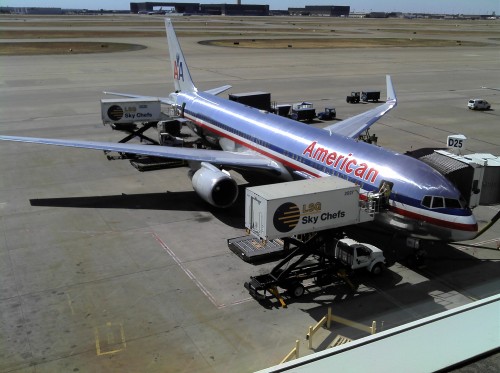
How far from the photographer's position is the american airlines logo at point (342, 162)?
20.6 m

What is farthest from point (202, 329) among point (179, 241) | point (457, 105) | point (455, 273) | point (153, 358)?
point (457, 105)

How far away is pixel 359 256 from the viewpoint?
19.0 m

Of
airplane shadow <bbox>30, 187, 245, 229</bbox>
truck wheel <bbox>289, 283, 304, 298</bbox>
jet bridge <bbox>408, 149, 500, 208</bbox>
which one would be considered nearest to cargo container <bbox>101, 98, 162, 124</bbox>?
airplane shadow <bbox>30, 187, 245, 229</bbox>

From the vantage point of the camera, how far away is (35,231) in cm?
2288

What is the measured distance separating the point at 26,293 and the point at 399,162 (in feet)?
50.8

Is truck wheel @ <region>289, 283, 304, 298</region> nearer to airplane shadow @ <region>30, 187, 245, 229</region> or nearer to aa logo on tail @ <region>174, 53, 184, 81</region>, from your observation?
airplane shadow @ <region>30, 187, 245, 229</region>

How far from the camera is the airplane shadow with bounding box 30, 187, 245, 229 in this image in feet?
85.4

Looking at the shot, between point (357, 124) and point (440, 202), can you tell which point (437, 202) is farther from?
point (357, 124)

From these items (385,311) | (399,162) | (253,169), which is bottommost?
(385,311)

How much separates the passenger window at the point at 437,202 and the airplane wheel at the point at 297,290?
6069 millimetres

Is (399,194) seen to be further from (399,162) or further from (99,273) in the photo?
(99,273)

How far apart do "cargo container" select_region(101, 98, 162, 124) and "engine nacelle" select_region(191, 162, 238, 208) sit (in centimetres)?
1474

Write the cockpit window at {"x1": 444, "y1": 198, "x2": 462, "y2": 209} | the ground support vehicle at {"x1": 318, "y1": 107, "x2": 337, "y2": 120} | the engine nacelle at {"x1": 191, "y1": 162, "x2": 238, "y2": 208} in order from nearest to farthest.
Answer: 1. the cockpit window at {"x1": 444, "y1": 198, "x2": 462, "y2": 209}
2. the engine nacelle at {"x1": 191, "y1": 162, "x2": 238, "y2": 208}
3. the ground support vehicle at {"x1": 318, "y1": 107, "x2": 337, "y2": 120}

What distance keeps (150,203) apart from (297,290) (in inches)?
477
